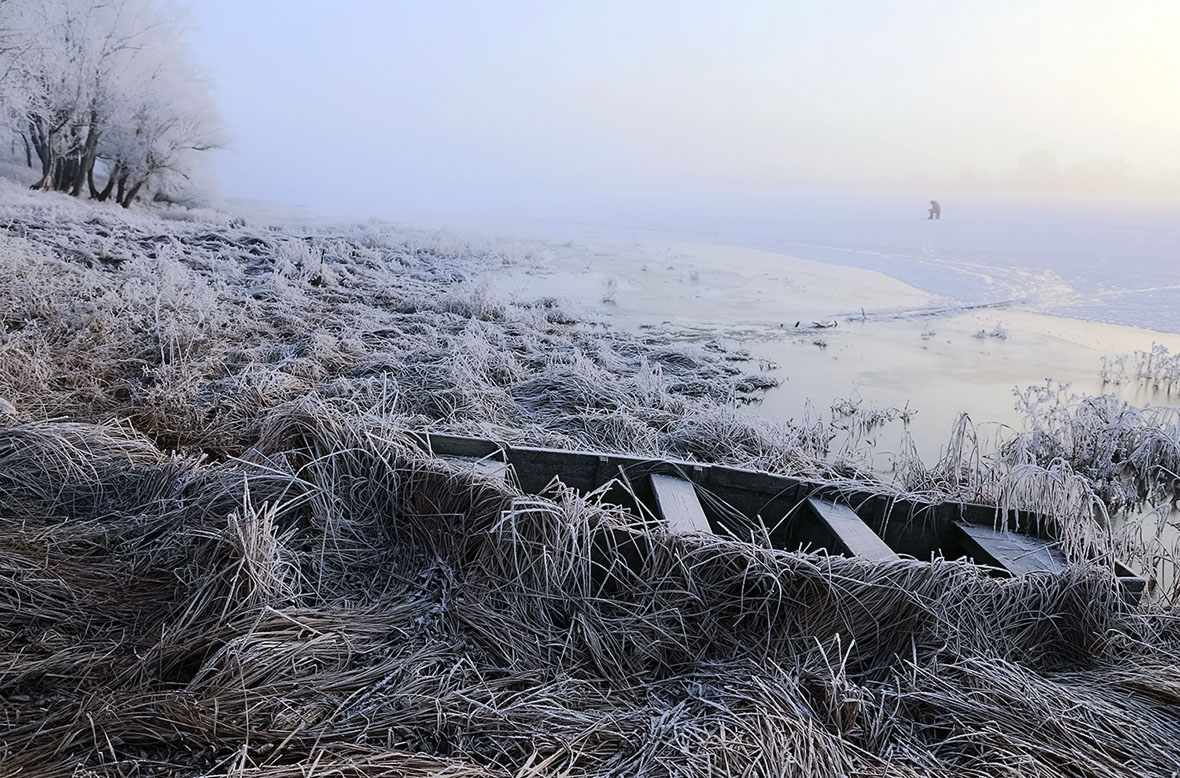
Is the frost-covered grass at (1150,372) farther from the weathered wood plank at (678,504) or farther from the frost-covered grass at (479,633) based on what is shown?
the weathered wood plank at (678,504)

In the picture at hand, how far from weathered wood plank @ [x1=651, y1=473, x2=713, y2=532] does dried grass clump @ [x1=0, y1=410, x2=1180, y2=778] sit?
0.20m

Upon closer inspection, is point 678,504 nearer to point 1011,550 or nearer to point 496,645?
point 496,645

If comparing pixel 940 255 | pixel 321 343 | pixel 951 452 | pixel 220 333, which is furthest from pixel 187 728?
pixel 940 255

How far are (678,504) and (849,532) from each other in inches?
19.4

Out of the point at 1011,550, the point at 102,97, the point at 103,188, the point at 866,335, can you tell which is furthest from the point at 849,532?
the point at 103,188

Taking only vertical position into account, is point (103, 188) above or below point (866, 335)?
above

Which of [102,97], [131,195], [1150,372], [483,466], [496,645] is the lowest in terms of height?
[496,645]

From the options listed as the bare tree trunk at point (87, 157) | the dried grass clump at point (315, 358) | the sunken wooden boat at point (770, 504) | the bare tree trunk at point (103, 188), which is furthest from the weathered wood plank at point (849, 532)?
the bare tree trunk at point (103, 188)

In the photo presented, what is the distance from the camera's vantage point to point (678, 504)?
2.20 metres

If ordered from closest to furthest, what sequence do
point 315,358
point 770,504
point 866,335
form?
point 770,504, point 315,358, point 866,335

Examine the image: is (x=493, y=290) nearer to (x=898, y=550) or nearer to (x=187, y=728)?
(x=898, y=550)

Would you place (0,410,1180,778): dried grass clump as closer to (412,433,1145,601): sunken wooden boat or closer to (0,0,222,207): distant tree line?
(412,433,1145,601): sunken wooden boat

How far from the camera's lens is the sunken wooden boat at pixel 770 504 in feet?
7.25

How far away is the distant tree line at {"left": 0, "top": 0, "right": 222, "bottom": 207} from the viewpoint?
928 centimetres
